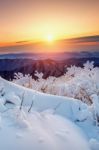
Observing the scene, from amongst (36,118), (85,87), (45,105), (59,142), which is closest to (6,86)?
(45,105)

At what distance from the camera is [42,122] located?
10.1 feet

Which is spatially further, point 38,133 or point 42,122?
point 42,122

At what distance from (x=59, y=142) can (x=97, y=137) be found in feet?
1.86

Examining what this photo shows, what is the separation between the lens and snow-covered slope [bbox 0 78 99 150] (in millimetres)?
2643

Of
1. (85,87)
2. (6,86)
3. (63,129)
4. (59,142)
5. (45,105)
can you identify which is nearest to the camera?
(59,142)

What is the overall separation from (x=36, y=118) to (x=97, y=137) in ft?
2.05

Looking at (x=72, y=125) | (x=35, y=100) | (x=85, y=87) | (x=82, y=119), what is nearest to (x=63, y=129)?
(x=72, y=125)

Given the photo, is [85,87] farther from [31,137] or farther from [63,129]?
[31,137]

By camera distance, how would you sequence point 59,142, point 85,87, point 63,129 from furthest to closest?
point 85,87 → point 63,129 → point 59,142

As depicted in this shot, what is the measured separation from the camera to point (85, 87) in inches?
211

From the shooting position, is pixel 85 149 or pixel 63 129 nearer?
pixel 85 149

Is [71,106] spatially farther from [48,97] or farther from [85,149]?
[85,149]

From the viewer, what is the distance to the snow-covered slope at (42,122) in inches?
104

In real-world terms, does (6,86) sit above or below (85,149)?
above
